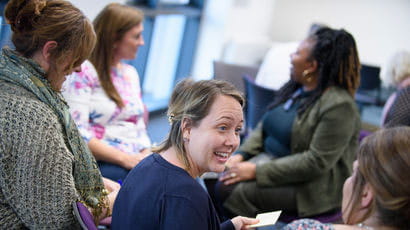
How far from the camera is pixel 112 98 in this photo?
7.79ft

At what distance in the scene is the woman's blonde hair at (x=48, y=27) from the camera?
1.53 m

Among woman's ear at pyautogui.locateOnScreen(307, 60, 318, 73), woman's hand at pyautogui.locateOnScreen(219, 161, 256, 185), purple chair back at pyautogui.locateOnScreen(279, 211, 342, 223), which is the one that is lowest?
purple chair back at pyautogui.locateOnScreen(279, 211, 342, 223)

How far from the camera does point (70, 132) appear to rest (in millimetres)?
1605

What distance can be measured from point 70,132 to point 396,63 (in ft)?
9.22

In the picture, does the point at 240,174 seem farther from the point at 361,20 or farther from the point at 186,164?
the point at 361,20

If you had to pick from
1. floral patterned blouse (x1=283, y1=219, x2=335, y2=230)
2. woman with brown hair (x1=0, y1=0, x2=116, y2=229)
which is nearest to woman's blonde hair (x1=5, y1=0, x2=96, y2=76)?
woman with brown hair (x1=0, y1=0, x2=116, y2=229)

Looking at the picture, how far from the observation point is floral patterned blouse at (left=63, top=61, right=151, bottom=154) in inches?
87.9

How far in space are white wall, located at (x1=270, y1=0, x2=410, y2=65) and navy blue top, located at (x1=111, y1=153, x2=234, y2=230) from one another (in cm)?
617

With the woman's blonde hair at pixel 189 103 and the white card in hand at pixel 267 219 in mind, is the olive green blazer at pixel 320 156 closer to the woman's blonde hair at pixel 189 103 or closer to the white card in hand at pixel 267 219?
the white card in hand at pixel 267 219

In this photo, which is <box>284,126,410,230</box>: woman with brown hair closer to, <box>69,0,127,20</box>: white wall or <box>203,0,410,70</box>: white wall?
<box>69,0,127,20</box>: white wall

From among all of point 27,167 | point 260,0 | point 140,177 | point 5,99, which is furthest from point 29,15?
point 260,0

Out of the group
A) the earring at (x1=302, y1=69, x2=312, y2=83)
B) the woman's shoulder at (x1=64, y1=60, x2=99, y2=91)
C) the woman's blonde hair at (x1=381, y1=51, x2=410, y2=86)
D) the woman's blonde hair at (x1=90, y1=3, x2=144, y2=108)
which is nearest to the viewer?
the woman's shoulder at (x1=64, y1=60, x2=99, y2=91)

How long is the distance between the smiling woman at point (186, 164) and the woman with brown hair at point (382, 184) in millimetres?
400

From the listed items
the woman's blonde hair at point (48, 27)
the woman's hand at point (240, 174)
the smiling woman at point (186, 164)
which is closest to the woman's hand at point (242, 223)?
the smiling woman at point (186, 164)
